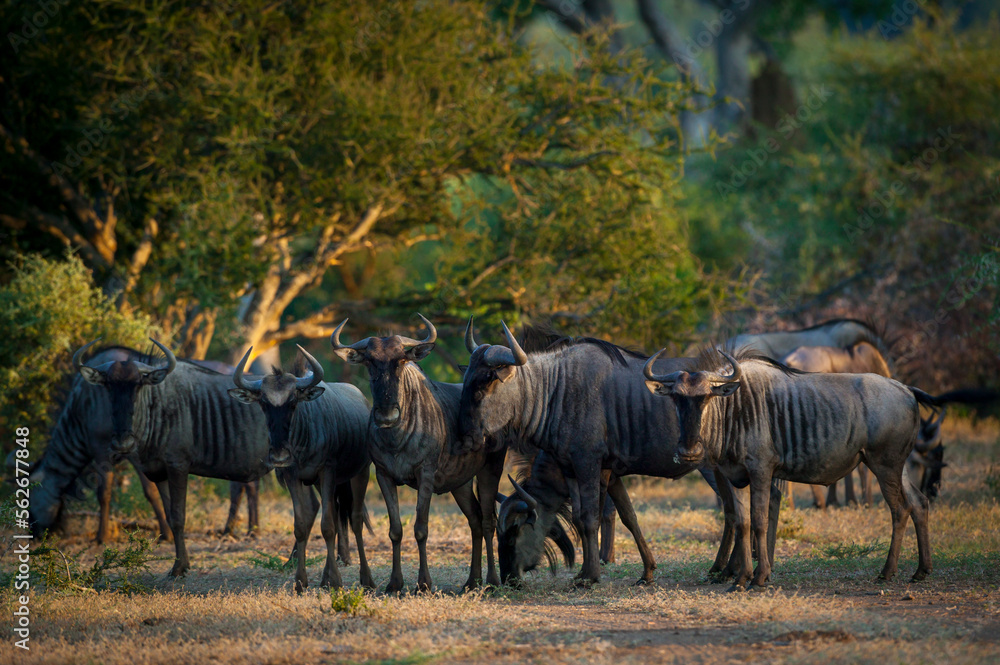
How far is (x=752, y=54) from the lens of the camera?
3462 cm

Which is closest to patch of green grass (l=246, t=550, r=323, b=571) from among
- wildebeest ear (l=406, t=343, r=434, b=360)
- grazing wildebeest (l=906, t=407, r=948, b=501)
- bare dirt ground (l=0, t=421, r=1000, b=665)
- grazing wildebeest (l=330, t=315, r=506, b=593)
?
bare dirt ground (l=0, t=421, r=1000, b=665)

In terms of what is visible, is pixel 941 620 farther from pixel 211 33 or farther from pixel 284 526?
pixel 211 33

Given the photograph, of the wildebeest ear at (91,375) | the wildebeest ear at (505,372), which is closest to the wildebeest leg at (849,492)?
the wildebeest ear at (505,372)

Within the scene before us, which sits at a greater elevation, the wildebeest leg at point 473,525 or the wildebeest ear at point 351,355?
the wildebeest ear at point 351,355

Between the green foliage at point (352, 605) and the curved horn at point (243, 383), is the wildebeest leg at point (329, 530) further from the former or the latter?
the green foliage at point (352, 605)

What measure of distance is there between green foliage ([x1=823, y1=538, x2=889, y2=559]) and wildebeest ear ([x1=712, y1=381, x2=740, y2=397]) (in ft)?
8.06

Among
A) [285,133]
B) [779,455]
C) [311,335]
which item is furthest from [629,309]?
[779,455]

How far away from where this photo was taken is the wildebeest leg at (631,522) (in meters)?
7.99

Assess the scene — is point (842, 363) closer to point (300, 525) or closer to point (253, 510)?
point (300, 525)

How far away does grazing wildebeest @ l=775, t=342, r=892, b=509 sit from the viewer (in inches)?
454

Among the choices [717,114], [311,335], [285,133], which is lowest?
[311,335]

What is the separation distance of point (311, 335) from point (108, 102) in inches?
171

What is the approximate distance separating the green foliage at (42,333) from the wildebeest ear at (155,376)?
10.6 ft

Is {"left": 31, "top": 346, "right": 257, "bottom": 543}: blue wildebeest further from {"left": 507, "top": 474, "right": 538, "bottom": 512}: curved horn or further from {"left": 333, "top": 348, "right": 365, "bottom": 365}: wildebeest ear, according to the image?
{"left": 507, "top": 474, "right": 538, "bottom": 512}: curved horn
